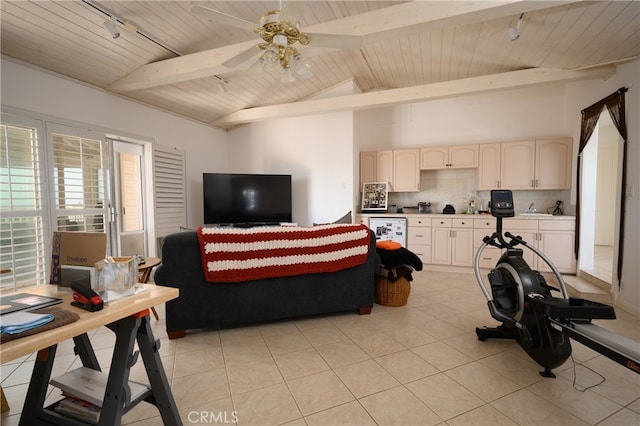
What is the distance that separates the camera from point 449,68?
4.50 meters

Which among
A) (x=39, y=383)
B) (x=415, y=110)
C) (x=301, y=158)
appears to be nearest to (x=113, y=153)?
(x=301, y=158)

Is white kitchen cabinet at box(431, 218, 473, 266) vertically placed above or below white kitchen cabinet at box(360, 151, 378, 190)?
below

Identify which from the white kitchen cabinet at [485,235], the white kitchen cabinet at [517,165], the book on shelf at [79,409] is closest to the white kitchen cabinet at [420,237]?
the white kitchen cabinet at [485,235]

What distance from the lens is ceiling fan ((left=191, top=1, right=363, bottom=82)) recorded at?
1.97 meters

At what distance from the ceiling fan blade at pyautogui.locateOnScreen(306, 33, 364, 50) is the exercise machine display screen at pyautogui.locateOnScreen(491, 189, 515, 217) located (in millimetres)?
1662

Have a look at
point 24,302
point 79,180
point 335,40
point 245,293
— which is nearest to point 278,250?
point 245,293

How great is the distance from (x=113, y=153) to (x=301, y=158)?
297 cm

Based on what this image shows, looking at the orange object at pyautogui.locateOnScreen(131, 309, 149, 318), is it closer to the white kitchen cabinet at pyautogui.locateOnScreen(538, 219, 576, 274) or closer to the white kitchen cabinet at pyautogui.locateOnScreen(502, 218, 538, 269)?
the white kitchen cabinet at pyautogui.locateOnScreen(502, 218, 538, 269)

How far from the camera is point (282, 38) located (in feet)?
6.95

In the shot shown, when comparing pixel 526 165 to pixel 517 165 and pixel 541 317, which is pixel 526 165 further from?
pixel 541 317

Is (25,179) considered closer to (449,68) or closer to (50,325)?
(50,325)

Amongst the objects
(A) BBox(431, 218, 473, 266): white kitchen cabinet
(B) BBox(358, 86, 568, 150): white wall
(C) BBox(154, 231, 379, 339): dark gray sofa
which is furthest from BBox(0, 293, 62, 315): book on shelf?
(B) BBox(358, 86, 568, 150): white wall

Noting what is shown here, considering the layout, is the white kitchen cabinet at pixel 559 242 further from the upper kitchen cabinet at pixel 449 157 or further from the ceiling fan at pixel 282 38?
the ceiling fan at pixel 282 38

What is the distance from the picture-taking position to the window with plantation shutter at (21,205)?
273 centimetres
